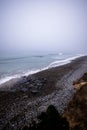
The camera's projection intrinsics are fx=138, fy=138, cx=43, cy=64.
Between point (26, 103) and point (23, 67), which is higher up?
point (26, 103)

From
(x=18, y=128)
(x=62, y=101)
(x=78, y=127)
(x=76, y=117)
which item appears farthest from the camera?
(x=62, y=101)

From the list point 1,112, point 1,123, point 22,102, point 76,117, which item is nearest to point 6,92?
point 22,102

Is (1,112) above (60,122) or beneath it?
beneath

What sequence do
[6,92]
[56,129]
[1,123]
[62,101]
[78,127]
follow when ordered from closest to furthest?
[56,129]
[78,127]
[1,123]
[62,101]
[6,92]

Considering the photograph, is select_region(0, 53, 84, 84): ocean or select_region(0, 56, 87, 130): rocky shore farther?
select_region(0, 53, 84, 84): ocean

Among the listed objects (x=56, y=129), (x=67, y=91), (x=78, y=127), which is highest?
(x=56, y=129)

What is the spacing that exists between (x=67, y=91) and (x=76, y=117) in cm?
964

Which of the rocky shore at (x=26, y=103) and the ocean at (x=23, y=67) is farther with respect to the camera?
the ocean at (x=23, y=67)

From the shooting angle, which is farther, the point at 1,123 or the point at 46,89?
the point at 46,89

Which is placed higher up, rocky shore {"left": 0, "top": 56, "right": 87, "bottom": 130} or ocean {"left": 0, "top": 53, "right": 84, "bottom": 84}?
rocky shore {"left": 0, "top": 56, "right": 87, "bottom": 130}

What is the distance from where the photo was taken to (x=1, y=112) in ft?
47.3

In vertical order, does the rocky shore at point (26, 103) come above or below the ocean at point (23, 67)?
above

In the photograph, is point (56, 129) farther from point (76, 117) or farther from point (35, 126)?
point (76, 117)

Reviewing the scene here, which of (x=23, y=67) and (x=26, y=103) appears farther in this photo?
(x=23, y=67)
